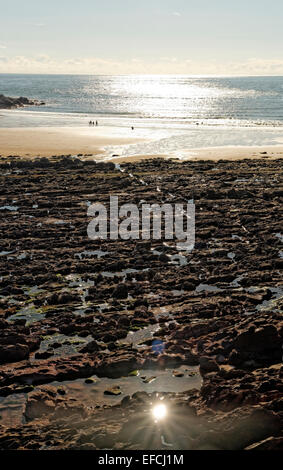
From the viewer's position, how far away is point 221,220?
41.4 meters

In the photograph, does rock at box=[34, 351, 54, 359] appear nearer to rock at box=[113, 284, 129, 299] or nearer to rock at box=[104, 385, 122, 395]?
rock at box=[104, 385, 122, 395]

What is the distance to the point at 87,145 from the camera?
83.5 meters

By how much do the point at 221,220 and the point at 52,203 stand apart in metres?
14.2

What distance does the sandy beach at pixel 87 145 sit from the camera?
244 ft

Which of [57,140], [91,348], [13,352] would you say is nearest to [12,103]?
[57,140]

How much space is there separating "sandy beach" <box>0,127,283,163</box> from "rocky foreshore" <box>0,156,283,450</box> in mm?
28042

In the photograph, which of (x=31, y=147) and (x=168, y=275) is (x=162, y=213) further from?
(x=31, y=147)

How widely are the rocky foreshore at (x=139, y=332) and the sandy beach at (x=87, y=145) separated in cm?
2804

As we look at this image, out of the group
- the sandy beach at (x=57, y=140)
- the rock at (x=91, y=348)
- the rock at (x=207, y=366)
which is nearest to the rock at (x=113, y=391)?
the rock at (x=91, y=348)

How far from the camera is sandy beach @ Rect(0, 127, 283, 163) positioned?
74.4 m

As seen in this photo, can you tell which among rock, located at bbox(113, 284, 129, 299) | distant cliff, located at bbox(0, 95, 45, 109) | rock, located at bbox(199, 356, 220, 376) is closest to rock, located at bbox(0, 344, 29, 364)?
rock, located at bbox(199, 356, 220, 376)

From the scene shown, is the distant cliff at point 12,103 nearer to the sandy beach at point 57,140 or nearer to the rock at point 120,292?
the sandy beach at point 57,140

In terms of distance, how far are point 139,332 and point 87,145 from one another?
62.1 m

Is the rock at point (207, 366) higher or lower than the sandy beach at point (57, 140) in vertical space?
lower
